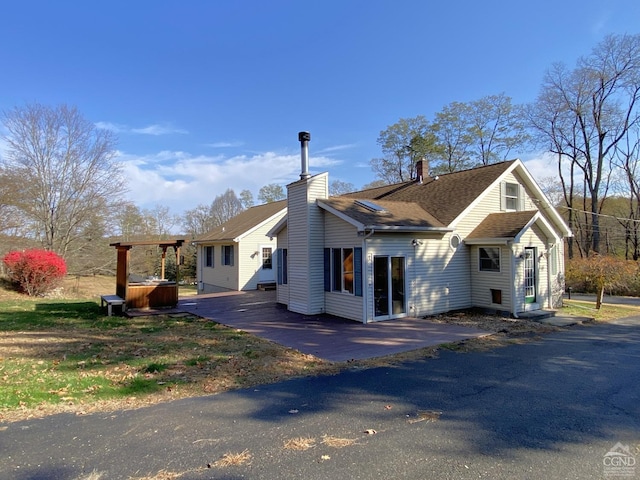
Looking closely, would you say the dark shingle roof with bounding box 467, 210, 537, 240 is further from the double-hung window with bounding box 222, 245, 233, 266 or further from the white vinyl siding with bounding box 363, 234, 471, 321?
the double-hung window with bounding box 222, 245, 233, 266

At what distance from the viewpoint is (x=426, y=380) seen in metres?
6.02

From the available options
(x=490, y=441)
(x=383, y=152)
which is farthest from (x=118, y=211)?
(x=490, y=441)

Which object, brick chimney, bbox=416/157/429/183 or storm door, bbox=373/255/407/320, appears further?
brick chimney, bbox=416/157/429/183

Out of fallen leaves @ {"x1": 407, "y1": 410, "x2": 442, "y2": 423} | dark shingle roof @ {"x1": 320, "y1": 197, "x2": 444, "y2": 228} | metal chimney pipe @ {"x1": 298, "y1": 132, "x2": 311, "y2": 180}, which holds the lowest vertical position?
fallen leaves @ {"x1": 407, "y1": 410, "x2": 442, "y2": 423}

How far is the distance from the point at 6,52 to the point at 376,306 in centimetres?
1741

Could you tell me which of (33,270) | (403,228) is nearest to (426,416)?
(403,228)

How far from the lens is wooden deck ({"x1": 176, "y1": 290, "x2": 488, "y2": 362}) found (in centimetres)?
808

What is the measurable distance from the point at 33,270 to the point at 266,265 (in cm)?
1099

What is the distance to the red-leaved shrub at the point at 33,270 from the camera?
17.4 meters

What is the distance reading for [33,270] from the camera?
17453 millimetres

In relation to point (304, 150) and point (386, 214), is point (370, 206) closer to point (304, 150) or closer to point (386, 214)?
point (386, 214)

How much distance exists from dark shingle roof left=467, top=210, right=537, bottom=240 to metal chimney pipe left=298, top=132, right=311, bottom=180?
6213 mm

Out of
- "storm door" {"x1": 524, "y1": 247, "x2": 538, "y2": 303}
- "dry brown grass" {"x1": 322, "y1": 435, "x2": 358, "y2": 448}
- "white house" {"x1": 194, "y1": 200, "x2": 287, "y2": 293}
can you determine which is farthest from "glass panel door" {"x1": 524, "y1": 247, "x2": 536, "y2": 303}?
"white house" {"x1": 194, "y1": 200, "x2": 287, "y2": 293}

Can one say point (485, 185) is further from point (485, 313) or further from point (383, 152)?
point (383, 152)
